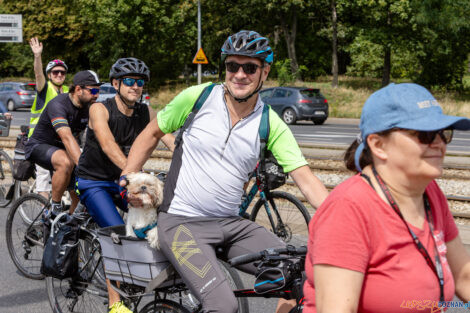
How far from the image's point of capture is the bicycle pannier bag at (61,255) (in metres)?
4.07

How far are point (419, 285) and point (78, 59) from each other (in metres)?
54.9

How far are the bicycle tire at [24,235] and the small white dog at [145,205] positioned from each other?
2.63 metres

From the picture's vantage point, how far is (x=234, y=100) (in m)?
3.18

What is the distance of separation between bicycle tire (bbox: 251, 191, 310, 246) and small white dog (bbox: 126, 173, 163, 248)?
3.29 m

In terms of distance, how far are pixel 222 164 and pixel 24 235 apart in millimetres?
3417

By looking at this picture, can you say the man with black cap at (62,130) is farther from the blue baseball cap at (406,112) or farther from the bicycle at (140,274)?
the blue baseball cap at (406,112)

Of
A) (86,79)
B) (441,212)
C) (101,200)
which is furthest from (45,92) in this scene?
(441,212)

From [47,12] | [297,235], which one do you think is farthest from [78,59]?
[297,235]

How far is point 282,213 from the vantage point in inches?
260

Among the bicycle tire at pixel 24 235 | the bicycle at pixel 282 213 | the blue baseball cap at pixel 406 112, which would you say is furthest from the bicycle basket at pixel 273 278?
the bicycle at pixel 282 213

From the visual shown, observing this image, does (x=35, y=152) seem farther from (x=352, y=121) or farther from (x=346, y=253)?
(x=352, y=121)

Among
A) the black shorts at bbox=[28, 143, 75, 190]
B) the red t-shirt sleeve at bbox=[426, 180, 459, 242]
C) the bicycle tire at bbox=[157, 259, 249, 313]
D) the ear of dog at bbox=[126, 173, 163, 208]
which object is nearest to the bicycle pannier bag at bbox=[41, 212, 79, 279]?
the bicycle tire at bbox=[157, 259, 249, 313]

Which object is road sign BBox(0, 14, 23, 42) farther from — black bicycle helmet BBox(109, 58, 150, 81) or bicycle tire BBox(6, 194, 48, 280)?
black bicycle helmet BBox(109, 58, 150, 81)

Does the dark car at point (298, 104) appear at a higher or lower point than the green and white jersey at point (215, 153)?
lower
